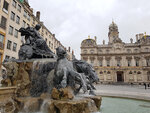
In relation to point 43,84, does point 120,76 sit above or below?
below

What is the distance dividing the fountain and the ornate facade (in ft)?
150

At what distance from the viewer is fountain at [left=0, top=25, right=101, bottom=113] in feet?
15.5

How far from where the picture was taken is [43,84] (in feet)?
21.5

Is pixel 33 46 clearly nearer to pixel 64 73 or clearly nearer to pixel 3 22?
pixel 64 73

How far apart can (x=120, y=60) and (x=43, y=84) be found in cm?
5191

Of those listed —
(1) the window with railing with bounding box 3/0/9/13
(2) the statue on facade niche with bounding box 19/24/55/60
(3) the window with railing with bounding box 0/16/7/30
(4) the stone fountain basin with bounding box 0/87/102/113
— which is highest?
(1) the window with railing with bounding box 3/0/9/13

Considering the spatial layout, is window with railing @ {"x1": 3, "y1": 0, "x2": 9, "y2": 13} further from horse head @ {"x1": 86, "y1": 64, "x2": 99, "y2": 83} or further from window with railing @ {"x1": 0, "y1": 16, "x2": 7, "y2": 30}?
horse head @ {"x1": 86, "y1": 64, "x2": 99, "y2": 83}

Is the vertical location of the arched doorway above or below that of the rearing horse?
below

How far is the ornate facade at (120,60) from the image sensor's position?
48.9 m

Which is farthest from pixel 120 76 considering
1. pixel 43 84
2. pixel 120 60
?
pixel 43 84

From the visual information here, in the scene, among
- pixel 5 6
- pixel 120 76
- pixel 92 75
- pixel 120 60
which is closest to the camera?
pixel 92 75

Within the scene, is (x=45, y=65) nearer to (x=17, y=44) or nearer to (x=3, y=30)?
(x=3, y=30)

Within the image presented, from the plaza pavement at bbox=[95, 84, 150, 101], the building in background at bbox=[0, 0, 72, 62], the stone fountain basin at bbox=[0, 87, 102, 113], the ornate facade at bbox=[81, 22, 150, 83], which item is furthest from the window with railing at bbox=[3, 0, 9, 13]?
the ornate facade at bbox=[81, 22, 150, 83]

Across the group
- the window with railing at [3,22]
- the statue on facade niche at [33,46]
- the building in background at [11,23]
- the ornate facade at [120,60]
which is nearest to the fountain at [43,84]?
the statue on facade niche at [33,46]
